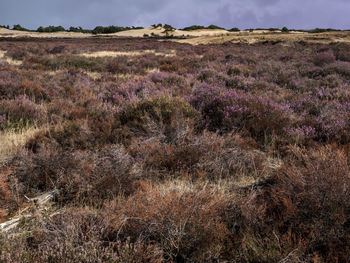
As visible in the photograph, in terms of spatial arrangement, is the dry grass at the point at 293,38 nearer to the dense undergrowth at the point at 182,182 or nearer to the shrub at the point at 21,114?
the dense undergrowth at the point at 182,182

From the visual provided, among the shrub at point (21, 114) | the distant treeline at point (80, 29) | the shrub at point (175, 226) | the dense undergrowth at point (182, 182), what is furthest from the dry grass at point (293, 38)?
the distant treeline at point (80, 29)

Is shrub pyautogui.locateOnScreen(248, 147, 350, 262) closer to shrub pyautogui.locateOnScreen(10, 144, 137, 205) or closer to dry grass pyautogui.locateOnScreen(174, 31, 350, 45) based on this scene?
shrub pyautogui.locateOnScreen(10, 144, 137, 205)

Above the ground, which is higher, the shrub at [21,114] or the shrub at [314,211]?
the shrub at [21,114]

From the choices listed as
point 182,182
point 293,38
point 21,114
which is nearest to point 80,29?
point 293,38

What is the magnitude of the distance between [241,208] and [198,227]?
0.46 m

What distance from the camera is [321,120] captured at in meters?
4.26

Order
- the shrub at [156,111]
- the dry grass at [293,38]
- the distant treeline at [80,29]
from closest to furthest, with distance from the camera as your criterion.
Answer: the shrub at [156,111] < the dry grass at [293,38] < the distant treeline at [80,29]

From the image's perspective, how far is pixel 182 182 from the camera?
8.95 ft

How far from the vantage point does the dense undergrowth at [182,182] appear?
1.68 m

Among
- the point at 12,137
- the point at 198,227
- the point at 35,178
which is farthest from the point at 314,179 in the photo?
the point at 12,137

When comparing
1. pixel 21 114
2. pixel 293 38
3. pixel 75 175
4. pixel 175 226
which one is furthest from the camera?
pixel 293 38

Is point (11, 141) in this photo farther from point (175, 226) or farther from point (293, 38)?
point (293, 38)

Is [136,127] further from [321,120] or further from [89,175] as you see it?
[321,120]

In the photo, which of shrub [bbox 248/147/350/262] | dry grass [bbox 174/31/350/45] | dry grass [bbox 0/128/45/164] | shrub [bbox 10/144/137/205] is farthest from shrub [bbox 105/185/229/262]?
dry grass [bbox 174/31/350/45]
